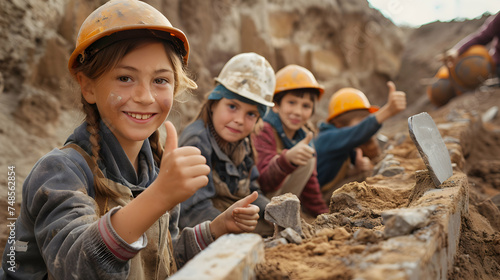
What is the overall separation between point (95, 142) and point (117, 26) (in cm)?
49

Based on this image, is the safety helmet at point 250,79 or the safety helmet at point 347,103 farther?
the safety helmet at point 347,103

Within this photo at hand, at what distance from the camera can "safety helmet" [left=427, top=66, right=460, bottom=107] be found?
30.8ft

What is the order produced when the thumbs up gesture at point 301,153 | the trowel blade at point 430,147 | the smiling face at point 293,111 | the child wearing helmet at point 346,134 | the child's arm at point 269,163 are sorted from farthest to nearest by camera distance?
the child wearing helmet at point 346,134 → the smiling face at point 293,111 → the child's arm at point 269,163 → the thumbs up gesture at point 301,153 → the trowel blade at point 430,147

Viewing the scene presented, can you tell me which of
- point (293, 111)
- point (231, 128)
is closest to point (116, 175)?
point (231, 128)

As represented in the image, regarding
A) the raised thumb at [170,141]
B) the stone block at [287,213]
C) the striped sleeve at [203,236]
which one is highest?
the raised thumb at [170,141]

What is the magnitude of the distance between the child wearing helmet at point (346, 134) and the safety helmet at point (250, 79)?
4.94 ft

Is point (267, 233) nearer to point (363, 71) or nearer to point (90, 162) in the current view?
point (90, 162)

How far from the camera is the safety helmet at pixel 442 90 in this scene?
939 centimetres

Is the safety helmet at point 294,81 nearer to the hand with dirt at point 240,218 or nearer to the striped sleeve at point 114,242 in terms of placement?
the hand with dirt at point 240,218

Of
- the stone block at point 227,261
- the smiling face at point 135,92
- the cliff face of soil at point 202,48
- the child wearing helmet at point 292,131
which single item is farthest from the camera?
the cliff face of soil at point 202,48

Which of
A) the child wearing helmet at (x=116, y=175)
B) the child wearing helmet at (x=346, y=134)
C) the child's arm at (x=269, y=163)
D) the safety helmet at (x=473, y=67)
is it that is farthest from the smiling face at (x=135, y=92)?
the safety helmet at (x=473, y=67)

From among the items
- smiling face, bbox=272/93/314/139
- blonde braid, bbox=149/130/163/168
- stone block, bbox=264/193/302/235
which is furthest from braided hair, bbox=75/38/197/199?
smiling face, bbox=272/93/314/139

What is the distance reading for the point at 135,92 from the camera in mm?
1723

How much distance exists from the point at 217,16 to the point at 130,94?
797cm
